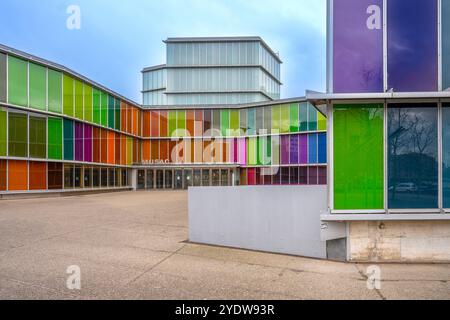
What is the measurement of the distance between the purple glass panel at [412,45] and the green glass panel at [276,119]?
32714 mm

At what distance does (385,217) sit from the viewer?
306 inches

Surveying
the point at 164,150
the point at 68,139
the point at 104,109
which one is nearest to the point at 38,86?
the point at 68,139

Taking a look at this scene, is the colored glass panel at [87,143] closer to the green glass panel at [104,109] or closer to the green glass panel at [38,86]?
the green glass panel at [104,109]

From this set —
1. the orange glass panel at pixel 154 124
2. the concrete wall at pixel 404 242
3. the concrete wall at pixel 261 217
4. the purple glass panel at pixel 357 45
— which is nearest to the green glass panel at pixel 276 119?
the orange glass panel at pixel 154 124

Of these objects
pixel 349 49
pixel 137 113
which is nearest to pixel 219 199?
pixel 349 49

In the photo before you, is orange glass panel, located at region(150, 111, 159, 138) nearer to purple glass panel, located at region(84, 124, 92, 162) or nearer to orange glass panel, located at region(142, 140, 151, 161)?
orange glass panel, located at region(142, 140, 151, 161)

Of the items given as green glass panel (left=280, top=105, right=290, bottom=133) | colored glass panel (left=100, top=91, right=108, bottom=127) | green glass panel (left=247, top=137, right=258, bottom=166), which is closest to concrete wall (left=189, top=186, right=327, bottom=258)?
colored glass panel (left=100, top=91, right=108, bottom=127)

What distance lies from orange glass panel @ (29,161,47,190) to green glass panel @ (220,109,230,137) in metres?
20.4

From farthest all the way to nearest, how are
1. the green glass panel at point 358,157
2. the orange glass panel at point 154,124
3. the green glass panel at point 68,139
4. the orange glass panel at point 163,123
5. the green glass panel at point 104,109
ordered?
the orange glass panel at point 154,124, the orange glass panel at point 163,123, the green glass panel at point 104,109, the green glass panel at point 68,139, the green glass panel at point 358,157

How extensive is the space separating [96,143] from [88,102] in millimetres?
3817

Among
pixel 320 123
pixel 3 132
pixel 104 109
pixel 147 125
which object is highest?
pixel 104 109

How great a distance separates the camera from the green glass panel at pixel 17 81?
25359 mm

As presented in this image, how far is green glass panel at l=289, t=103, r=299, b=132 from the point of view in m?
39.4

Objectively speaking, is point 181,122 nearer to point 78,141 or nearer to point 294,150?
point 294,150
